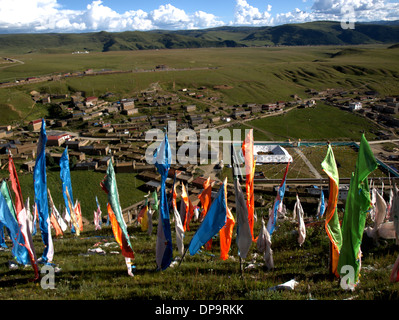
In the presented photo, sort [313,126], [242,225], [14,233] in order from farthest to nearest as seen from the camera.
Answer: [313,126]
[14,233]
[242,225]

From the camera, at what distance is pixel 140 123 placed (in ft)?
198

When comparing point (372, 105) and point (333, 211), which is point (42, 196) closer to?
point (333, 211)

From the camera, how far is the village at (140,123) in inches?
1523

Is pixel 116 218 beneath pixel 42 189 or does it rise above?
beneath

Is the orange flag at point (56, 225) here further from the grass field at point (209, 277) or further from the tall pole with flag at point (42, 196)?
the tall pole with flag at point (42, 196)

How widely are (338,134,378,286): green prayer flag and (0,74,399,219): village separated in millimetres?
20386

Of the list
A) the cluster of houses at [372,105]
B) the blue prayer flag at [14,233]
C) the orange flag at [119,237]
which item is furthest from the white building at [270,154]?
the blue prayer flag at [14,233]

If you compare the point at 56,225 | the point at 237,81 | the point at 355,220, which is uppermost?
the point at 237,81

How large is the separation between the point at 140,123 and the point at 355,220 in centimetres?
5610

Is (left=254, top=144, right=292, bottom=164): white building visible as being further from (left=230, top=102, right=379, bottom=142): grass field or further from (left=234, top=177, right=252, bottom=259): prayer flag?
(left=234, top=177, right=252, bottom=259): prayer flag

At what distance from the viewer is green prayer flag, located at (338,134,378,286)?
7359mm

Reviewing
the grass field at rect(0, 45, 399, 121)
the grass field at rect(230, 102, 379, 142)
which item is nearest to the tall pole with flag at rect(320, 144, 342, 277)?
the grass field at rect(230, 102, 379, 142)

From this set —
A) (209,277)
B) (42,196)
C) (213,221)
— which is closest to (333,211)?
(213,221)
